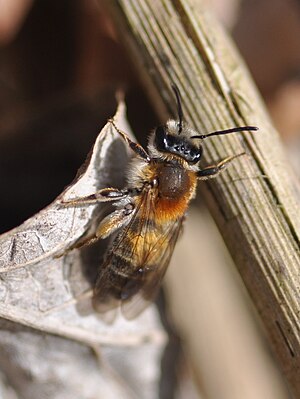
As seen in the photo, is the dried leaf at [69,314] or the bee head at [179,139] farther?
the bee head at [179,139]

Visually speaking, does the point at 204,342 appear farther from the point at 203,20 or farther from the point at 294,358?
the point at 203,20

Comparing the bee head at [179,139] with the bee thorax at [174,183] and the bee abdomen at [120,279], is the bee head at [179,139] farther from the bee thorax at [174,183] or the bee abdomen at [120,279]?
the bee abdomen at [120,279]

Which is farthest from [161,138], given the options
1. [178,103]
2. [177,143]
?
[178,103]

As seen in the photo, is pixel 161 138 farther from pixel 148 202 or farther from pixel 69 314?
pixel 69 314

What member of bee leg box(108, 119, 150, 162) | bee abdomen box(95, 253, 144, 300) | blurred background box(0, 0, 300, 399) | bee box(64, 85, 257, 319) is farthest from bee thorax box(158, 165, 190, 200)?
blurred background box(0, 0, 300, 399)

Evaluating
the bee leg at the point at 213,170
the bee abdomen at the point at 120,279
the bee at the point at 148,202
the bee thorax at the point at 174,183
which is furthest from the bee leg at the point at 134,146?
the bee abdomen at the point at 120,279

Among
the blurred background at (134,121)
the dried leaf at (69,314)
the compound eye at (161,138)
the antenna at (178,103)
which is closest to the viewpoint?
the dried leaf at (69,314)

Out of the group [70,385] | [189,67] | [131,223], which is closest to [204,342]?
[70,385]
